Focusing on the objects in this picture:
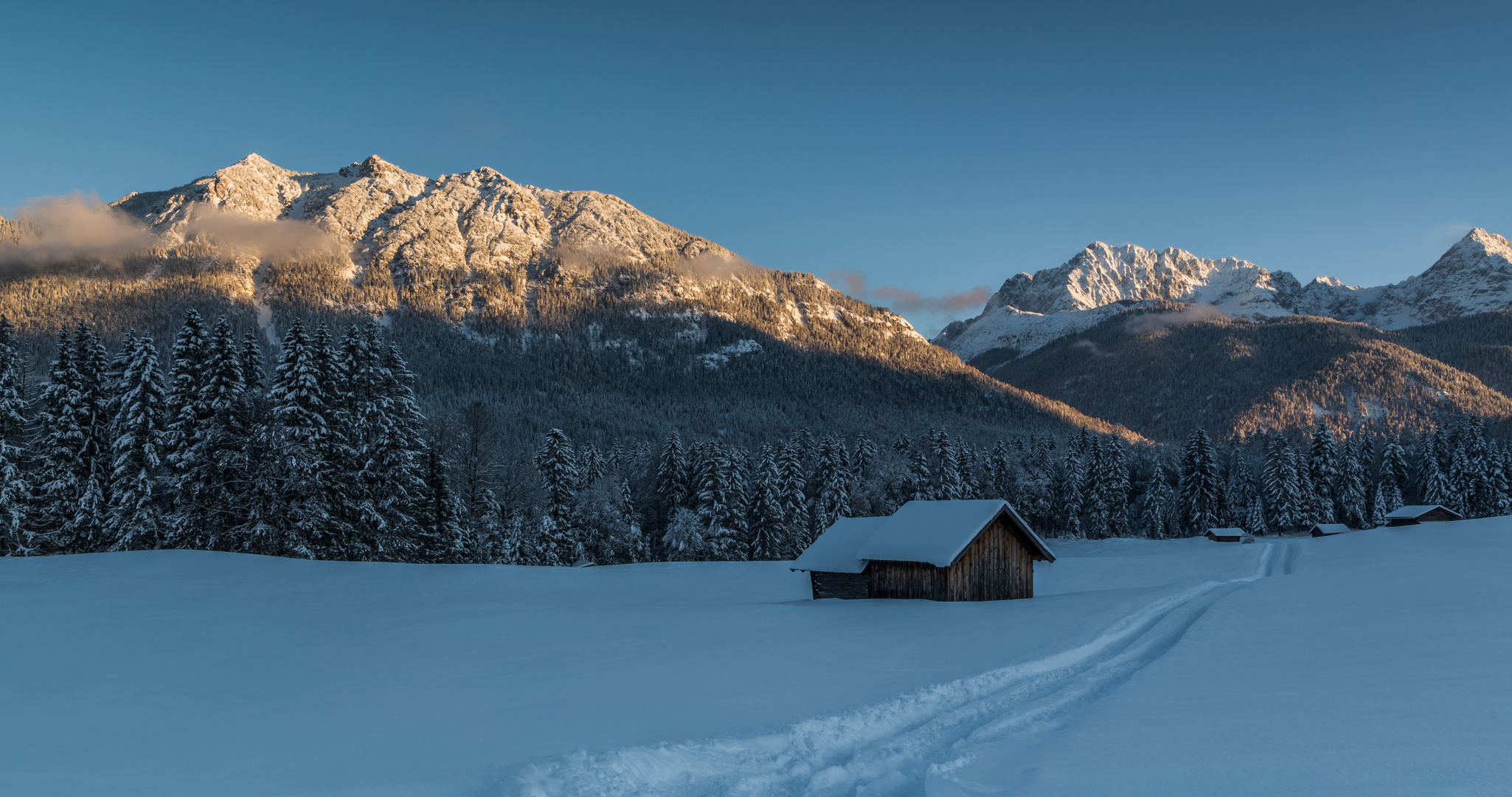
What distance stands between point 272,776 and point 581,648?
Result: 7.91 meters

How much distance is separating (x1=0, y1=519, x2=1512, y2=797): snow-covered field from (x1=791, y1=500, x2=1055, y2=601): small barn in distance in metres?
2.85

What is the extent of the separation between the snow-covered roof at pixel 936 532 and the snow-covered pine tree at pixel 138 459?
28.0 metres

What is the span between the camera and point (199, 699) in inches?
406

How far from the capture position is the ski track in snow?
284 inches

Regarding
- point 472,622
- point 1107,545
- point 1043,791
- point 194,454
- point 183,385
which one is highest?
point 183,385

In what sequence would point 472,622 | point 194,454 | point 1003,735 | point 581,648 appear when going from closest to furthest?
point 1003,735 < point 581,648 < point 472,622 < point 194,454

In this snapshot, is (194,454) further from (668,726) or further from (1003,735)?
(1003,735)

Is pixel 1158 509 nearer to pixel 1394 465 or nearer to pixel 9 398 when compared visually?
pixel 1394 465

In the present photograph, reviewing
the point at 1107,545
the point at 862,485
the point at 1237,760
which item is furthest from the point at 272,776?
the point at 1107,545

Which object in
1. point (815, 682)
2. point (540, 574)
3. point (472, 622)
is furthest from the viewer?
point (540, 574)

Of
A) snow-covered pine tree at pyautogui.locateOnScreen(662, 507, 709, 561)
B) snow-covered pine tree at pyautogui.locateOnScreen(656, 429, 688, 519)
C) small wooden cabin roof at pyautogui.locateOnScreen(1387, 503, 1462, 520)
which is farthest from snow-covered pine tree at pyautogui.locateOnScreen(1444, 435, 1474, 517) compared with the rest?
snow-covered pine tree at pyautogui.locateOnScreen(656, 429, 688, 519)

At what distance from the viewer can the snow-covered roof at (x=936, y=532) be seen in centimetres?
Answer: 2412

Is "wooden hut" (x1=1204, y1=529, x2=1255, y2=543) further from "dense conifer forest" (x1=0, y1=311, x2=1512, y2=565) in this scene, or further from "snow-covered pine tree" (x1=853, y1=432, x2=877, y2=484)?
"snow-covered pine tree" (x1=853, y1=432, x2=877, y2=484)

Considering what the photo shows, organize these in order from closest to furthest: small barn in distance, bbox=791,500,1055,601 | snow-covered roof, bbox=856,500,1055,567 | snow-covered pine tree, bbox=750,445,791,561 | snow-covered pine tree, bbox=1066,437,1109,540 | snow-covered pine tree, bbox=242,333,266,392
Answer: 1. snow-covered roof, bbox=856,500,1055,567
2. small barn in distance, bbox=791,500,1055,601
3. snow-covered pine tree, bbox=242,333,266,392
4. snow-covered pine tree, bbox=750,445,791,561
5. snow-covered pine tree, bbox=1066,437,1109,540
